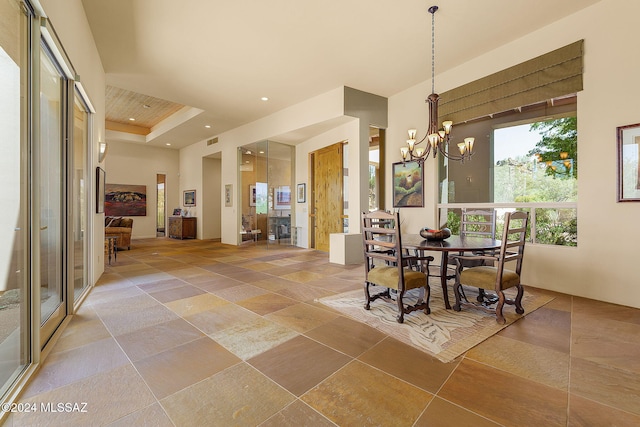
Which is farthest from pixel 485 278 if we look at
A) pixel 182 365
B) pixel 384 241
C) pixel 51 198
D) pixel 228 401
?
pixel 51 198

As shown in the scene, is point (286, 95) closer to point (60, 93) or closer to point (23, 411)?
point (60, 93)

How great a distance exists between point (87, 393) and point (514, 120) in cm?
584

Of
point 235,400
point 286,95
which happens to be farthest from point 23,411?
point 286,95

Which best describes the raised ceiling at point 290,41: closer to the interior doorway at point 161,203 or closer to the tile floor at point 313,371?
the tile floor at point 313,371

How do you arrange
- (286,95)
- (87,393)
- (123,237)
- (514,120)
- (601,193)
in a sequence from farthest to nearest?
(123,237), (286,95), (514,120), (601,193), (87,393)

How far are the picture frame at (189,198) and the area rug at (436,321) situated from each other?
885 centimetres

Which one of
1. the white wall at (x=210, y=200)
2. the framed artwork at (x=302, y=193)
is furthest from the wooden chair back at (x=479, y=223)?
the white wall at (x=210, y=200)

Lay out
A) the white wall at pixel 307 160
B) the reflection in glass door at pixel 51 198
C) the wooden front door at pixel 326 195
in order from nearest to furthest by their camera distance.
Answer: the reflection in glass door at pixel 51 198
the white wall at pixel 307 160
the wooden front door at pixel 326 195

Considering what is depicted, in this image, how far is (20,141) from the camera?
1.91m

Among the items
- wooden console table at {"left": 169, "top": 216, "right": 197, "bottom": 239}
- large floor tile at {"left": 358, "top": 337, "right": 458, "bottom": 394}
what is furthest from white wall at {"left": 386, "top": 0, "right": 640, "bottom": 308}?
wooden console table at {"left": 169, "top": 216, "right": 197, "bottom": 239}

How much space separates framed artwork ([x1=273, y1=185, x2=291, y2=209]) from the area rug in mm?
5077

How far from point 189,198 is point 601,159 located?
1131 centimetres

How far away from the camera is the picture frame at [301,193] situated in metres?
7.98

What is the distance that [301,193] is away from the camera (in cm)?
814
